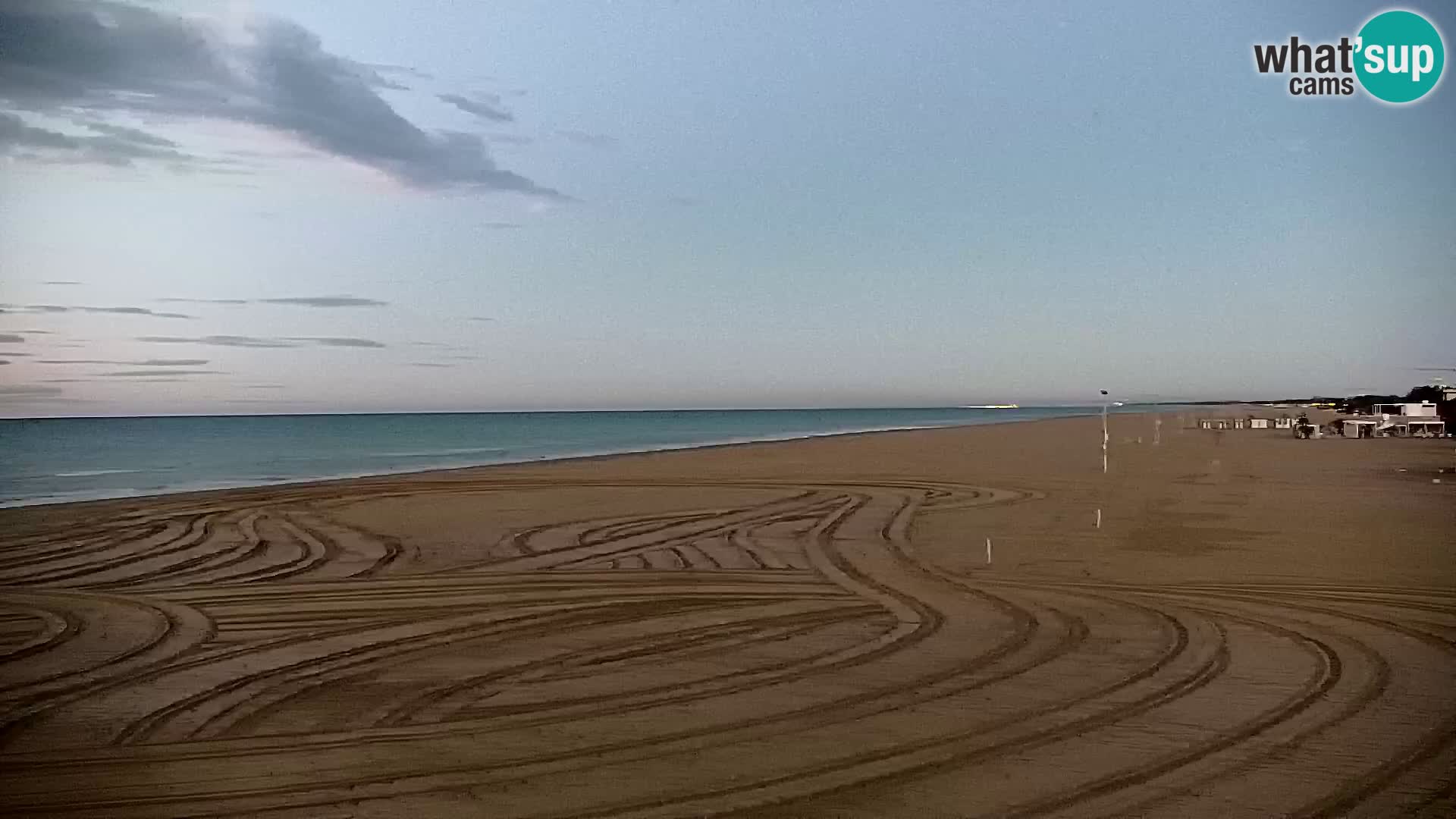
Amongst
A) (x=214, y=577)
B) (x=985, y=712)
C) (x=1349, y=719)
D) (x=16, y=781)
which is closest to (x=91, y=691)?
(x=16, y=781)

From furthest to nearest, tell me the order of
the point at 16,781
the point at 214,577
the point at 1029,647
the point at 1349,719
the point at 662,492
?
the point at 662,492 → the point at 214,577 → the point at 1029,647 → the point at 1349,719 → the point at 16,781

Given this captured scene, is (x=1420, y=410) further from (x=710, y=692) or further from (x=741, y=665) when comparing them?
(x=710, y=692)

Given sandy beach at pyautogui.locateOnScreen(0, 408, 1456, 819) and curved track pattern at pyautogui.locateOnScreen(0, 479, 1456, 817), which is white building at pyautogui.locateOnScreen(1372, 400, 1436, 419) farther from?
curved track pattern at pyautogui.locateOnScreen(0, 479, 1456, 817)

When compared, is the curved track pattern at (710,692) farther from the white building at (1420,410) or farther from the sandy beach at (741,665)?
the white building at (1420,410)

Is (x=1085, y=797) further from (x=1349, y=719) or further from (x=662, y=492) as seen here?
(x=662, y=492)

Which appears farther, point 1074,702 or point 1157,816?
point 1074,702

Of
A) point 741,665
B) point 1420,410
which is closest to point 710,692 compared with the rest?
point 741,665

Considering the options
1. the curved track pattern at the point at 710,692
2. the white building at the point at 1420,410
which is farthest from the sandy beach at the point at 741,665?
the white building at the point at 1420,410
